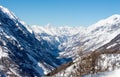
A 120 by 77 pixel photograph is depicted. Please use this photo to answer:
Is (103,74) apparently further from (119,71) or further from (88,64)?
(88,64)

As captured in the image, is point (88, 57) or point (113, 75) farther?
point (88, 57)

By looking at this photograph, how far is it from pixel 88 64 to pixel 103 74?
1428cm

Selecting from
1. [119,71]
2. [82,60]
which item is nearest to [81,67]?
[82,60]

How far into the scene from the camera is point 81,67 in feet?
167

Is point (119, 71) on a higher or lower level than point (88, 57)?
lower

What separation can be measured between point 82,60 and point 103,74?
15.8 meters

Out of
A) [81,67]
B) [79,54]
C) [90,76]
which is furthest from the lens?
[81,67]

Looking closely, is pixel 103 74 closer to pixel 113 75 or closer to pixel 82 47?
pixel 113 75

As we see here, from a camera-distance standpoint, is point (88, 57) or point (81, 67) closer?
point (88, 57)

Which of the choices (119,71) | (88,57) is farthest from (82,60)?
(119,71)

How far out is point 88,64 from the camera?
46.7m

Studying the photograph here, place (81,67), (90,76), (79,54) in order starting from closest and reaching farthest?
(90,76), (79,54), (81,67)

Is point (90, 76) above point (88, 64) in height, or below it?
below

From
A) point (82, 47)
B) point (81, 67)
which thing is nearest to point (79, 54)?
point (82, 47)
